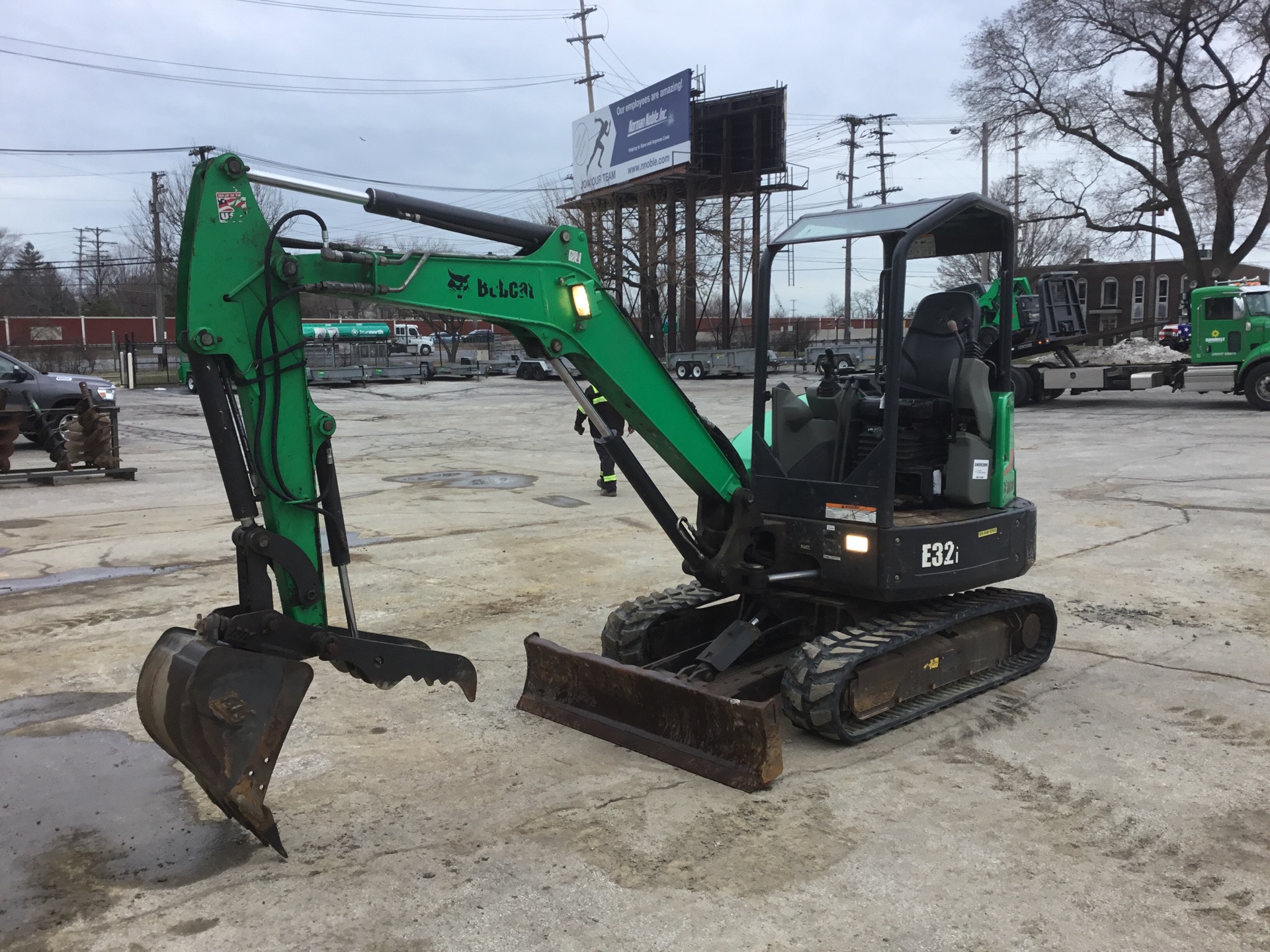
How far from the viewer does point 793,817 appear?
4.33 m

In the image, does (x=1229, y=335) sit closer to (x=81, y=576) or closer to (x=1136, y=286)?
(x=81, y=576)

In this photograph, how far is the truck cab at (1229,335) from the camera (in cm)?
2278

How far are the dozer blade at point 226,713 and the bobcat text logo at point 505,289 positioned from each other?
1.73 m

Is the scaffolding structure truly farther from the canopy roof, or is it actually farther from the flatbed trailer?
the canopy roof

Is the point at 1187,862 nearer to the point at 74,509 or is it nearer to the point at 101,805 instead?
the point at 101,805

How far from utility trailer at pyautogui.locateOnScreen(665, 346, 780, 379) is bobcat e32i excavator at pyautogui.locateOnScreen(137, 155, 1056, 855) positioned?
3690 centimetres

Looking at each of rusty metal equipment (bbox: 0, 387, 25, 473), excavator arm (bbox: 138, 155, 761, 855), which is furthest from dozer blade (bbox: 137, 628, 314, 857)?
rusty metal equipment (bbox: 0, 387, 25, 473)

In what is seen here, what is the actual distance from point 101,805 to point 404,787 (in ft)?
4.36

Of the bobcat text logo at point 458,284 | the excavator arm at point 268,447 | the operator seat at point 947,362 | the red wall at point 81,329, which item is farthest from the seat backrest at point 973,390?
the red wall at point 81,329

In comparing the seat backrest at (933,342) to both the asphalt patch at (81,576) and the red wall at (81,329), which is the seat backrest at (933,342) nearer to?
the asphalt patch at (81,576)

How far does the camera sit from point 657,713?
16.5 ft

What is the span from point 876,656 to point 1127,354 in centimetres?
2338

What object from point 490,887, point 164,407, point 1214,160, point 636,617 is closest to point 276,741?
point 490,887

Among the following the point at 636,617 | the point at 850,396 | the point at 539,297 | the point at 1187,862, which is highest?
the point at 539,297
